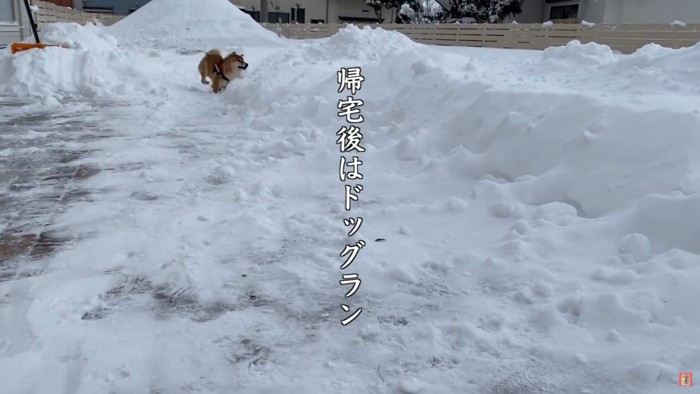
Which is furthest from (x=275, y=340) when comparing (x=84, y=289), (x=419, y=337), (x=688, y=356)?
(x=688, y=356)

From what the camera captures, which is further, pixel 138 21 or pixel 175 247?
pixel 138 21

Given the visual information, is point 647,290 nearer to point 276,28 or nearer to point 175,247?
Result: point 175,247

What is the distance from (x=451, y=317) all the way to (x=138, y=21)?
70.0 feet

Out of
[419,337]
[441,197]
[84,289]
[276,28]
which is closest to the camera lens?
[419,337]

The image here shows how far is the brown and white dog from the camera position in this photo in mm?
9000

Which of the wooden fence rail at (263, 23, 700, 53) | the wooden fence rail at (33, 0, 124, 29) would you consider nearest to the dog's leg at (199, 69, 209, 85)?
the wooden fence rail at (263, 23, 700, 53)

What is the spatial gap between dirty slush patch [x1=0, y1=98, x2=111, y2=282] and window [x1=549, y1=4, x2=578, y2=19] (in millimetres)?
22910

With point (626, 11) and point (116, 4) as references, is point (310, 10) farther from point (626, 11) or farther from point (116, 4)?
point (626, 11)

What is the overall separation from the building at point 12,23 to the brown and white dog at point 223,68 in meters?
9.30

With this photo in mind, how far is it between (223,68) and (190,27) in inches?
498

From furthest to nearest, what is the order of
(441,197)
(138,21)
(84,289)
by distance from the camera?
(138,21) < (441,197) < (84,289)

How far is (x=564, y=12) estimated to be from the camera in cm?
2570

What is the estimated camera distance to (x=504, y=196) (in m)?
3.82

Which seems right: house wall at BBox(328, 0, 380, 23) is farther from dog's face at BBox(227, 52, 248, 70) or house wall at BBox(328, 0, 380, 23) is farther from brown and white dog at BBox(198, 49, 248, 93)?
dog's face at BBox(227, 52, 248, 70)
